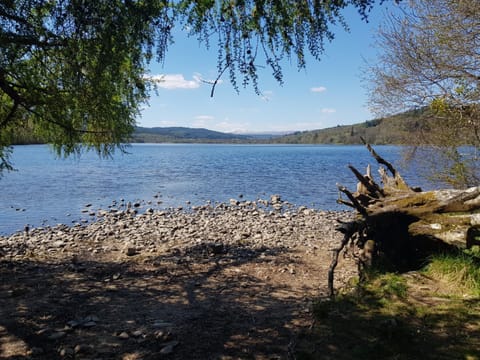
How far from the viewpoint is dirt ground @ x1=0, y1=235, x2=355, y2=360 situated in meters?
5.25

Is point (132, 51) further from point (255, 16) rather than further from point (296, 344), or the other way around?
point (296, 344)

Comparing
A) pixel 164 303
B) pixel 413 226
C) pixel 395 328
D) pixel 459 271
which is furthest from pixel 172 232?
pixel 395 328

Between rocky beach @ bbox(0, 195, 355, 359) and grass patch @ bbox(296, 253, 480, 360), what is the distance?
0.55 meters

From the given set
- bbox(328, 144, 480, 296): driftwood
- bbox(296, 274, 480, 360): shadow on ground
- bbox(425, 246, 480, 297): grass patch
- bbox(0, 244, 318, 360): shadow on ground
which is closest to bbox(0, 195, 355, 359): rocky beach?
bbox(0, 244, 318, 360): shadow on ground

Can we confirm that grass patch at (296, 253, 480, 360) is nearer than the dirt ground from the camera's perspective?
Yes

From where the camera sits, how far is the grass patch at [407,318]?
4215mm

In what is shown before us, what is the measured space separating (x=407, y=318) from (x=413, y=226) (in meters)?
2.50

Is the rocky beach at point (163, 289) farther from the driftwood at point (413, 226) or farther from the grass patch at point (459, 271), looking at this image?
the grass patch at point (459, 271)

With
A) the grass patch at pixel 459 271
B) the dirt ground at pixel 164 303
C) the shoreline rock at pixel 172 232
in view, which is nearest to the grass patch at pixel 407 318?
the grass patch at pixel 459 271

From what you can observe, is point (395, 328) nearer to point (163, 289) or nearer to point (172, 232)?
point (163, 289)

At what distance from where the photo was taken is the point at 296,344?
15.4 ft

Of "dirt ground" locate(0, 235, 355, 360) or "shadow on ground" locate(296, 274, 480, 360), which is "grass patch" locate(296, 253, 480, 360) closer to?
"shadow on ground" locate(296, 274, 480, 360)

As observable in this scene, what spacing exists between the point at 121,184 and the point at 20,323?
3303cm

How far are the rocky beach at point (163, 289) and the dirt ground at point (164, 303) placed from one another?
0.02 m
